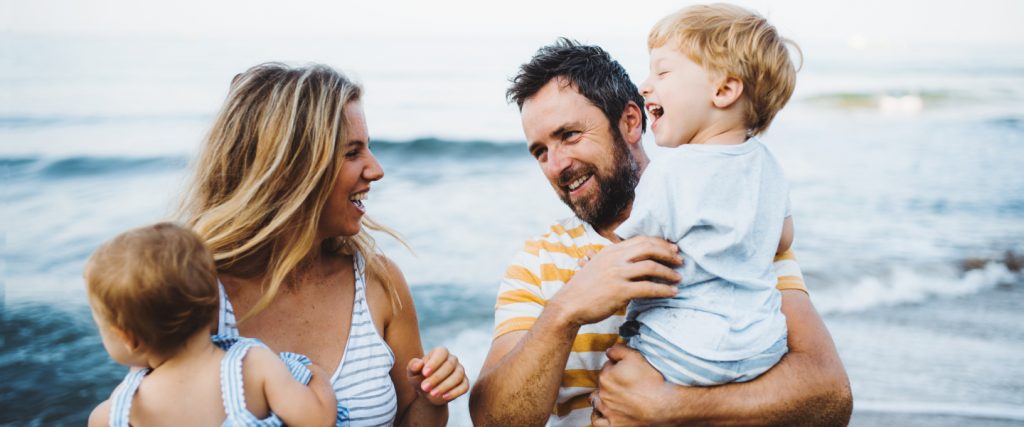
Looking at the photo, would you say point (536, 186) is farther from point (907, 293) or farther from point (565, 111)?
point (565, 111)

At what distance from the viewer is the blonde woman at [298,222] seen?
2.49m

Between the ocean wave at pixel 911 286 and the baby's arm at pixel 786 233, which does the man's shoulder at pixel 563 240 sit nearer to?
the baby's arm at pixel 786 233

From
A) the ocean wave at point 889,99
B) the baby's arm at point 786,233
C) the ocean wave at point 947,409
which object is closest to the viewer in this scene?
the baby's arm at point 786,233

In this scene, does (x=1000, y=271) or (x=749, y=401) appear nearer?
(x=749, y=401)

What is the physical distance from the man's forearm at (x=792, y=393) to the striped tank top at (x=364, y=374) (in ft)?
3.00

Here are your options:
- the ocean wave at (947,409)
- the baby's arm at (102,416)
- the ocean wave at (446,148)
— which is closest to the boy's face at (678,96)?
the baby's arm at (102,416)

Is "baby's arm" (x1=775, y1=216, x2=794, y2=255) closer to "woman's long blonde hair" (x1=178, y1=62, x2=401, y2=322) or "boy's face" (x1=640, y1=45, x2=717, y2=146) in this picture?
"boy's face" (x1=640, y1=45, x2=717, y2=146)

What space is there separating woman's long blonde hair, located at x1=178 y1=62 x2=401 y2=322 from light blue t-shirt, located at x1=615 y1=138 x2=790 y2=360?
0.97m

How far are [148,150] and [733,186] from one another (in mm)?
Result: 11919

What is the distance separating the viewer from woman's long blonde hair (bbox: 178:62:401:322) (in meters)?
2.49

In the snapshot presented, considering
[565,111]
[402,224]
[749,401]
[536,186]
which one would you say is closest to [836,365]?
[749,401]

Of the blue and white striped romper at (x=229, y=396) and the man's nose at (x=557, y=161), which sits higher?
the man's nose at (x=557, y=161)

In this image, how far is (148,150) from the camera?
12562mm

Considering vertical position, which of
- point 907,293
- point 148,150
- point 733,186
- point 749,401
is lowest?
point 148,150
